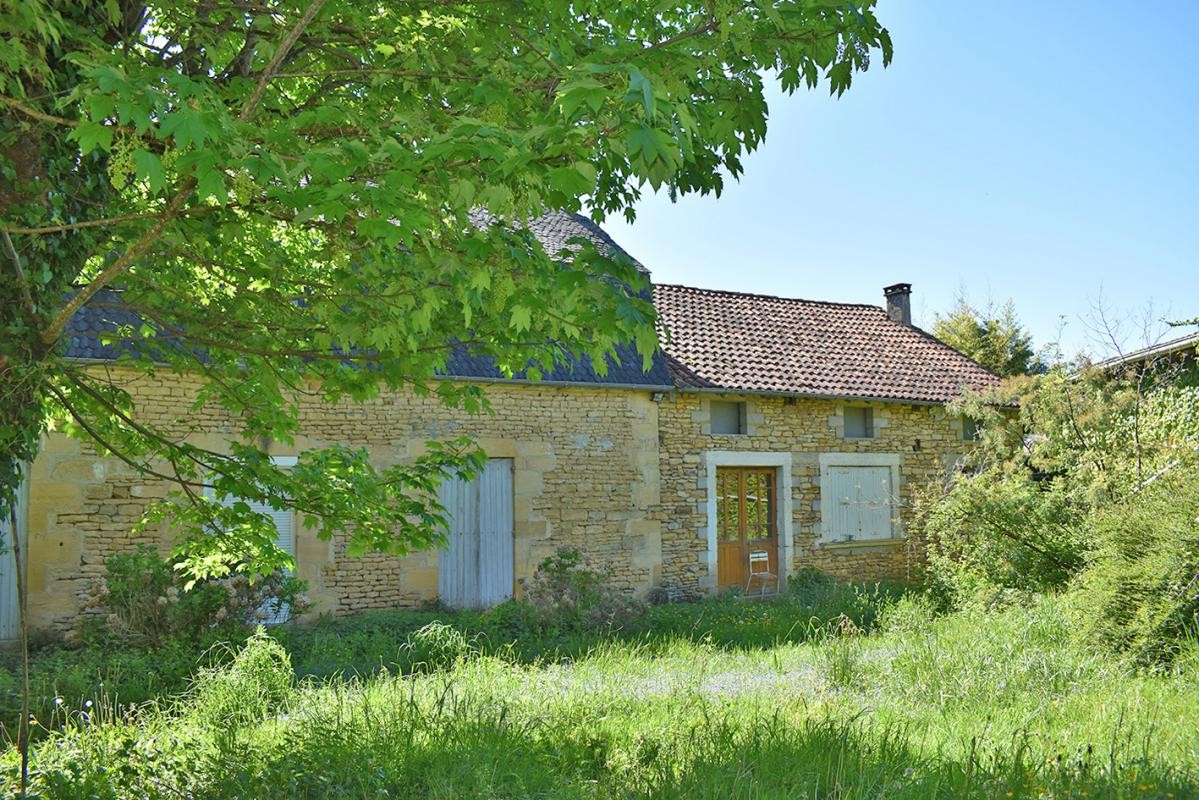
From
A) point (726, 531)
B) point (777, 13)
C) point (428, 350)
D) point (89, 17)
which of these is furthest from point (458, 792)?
point (726, 531)

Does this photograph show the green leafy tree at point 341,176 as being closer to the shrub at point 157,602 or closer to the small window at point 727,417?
the shrub at point 157,602

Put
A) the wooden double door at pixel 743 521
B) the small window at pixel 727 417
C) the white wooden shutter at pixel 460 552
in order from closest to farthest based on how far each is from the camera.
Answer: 1. the white wooden shutter at pixel 460 552
2. the wooden double door at pixel 743 521
3. the small window at pixel 727 417

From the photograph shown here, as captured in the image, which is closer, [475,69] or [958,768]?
[475,69]

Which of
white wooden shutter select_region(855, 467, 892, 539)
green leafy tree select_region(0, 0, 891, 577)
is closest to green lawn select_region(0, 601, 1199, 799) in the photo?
green leafy tree select_region(0, 0, 891, 577)

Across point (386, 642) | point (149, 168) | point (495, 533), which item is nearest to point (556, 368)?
point (495, 533)

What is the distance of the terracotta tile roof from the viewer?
14195mm

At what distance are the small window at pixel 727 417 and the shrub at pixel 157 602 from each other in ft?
24.5

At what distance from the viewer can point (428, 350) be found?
4.66 m

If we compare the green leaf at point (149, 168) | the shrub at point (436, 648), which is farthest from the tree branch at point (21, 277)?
the shrub at point (436, 648)

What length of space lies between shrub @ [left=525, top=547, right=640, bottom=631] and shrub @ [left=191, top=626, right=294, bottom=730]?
4.08m

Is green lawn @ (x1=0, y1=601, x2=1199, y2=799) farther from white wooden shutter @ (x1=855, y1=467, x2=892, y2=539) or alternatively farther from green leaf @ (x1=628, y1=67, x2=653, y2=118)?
white wooden shutter @ (x1=855, y1=467, x2=892, y2=539)

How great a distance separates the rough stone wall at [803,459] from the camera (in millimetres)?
13375

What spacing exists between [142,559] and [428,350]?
18.6 ft

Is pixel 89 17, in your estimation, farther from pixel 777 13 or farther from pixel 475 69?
pixel 777 13
